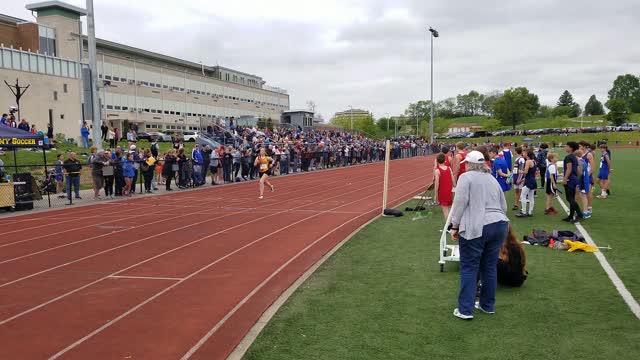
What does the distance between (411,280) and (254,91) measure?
79905 mm

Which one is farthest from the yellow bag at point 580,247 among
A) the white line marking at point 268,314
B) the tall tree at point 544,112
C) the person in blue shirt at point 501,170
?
the tall tree at point 544,112

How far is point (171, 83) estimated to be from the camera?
214 feet

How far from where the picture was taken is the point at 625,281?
672cm

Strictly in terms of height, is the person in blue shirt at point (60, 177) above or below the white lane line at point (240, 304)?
above

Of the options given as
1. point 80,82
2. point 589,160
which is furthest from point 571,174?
point 80,82

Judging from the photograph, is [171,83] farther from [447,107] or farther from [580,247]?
[447,107]

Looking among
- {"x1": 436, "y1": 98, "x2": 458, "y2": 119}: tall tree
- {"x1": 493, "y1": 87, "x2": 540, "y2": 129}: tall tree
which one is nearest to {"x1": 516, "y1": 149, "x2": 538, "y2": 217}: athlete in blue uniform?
{"x1": 493, "y1": 87, "x2": 540, "y2": 129}: tall tree

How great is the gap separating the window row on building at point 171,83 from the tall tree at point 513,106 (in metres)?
62.6

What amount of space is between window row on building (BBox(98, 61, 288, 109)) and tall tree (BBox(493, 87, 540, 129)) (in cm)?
6265

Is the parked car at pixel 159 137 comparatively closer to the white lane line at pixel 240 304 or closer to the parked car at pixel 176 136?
the parked car at pixel 176 136

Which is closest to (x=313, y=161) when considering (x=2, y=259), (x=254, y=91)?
(x=2, y=259)

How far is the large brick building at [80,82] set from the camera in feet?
147

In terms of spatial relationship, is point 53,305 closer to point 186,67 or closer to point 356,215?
point 356,215

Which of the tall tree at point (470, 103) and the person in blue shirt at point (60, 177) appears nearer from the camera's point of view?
the person in blue shirt at point (60, 177)
